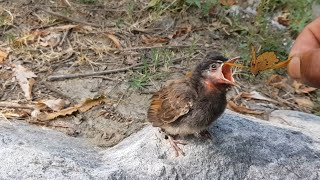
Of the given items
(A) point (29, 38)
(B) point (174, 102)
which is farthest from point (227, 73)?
(A) point (29, 38)

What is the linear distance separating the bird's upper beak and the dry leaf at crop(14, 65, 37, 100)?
260 cm

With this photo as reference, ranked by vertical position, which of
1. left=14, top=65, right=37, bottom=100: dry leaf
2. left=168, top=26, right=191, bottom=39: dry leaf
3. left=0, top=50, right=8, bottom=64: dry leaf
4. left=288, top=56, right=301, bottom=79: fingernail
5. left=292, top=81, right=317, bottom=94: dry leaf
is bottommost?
left=292, top=81, right=317, bottom=94: dry leaf

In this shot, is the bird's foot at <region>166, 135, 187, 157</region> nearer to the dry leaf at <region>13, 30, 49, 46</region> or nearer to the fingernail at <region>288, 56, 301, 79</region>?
the fingernail at <region>288, 56, 301, 79</region>

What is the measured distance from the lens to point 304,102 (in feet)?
21.6

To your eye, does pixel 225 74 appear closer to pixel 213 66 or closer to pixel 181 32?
pixel 213 66

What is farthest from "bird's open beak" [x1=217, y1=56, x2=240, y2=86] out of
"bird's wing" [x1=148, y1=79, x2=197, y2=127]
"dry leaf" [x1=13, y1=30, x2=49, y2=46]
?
"dry leaf" [x1=13, y1=30, x2=49, y2=46]

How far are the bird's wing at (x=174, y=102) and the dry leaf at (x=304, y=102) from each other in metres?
2.62

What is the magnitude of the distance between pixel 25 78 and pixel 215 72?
9.34 feet

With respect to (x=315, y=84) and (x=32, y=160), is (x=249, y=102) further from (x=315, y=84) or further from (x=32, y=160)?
(x=32, y=160)

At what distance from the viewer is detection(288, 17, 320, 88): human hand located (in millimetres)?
4410

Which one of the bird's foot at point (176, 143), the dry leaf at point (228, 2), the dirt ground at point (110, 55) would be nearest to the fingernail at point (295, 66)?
the bird's foot at point (176, 143)

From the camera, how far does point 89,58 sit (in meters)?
6.62

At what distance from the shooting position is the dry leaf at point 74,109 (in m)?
5.52

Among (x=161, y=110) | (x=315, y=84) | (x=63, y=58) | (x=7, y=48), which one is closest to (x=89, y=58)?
(x=63, y=58)
